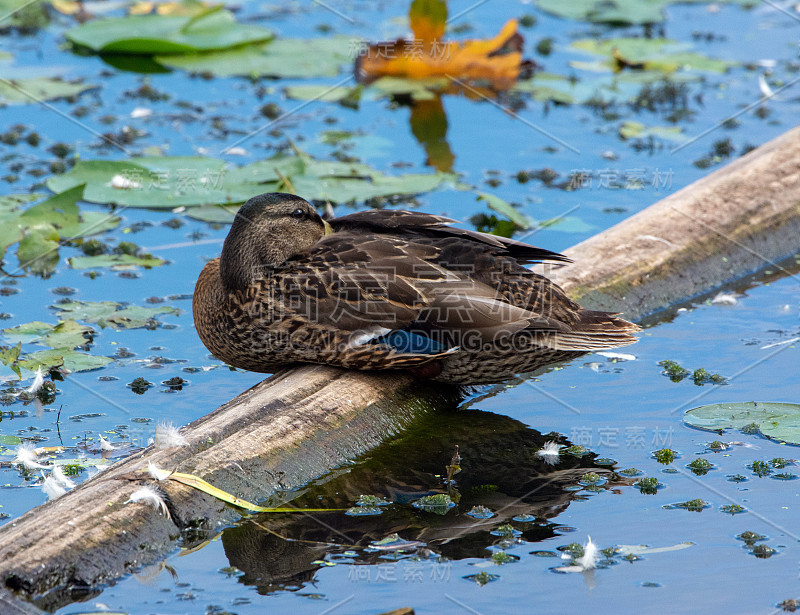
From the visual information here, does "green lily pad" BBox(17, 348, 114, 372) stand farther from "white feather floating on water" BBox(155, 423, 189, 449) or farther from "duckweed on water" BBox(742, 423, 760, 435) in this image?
"duckweed on water" BBox(742, 423, 760, 435)

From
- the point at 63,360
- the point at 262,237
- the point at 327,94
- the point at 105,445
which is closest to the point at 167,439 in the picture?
the point at 105,445

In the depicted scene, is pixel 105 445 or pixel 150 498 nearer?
pixel 150 498

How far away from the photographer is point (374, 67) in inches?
386

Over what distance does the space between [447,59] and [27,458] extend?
Result: 621cm

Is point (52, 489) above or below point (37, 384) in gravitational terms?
above

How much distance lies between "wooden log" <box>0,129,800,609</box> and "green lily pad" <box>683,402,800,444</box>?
42.1 inches

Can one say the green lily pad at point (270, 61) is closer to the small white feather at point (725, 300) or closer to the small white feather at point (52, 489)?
the small white feather at point (725, 300)

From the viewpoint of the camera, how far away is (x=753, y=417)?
4.88 meters

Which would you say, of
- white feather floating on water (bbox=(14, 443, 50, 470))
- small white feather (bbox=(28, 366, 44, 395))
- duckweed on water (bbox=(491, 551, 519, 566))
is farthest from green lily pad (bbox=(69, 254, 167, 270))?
duckweed on water (bbox=(491, 551, 519, 566))

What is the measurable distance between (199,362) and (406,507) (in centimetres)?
181

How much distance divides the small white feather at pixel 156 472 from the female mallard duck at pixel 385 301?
3.59 feet

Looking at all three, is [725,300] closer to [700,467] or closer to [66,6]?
[700,467]

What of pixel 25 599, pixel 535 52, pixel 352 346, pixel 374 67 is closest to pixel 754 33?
pixel 535 52

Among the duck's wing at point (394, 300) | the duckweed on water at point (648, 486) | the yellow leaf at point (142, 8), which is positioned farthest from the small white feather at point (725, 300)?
the yellow leaf at point (142, 8)
